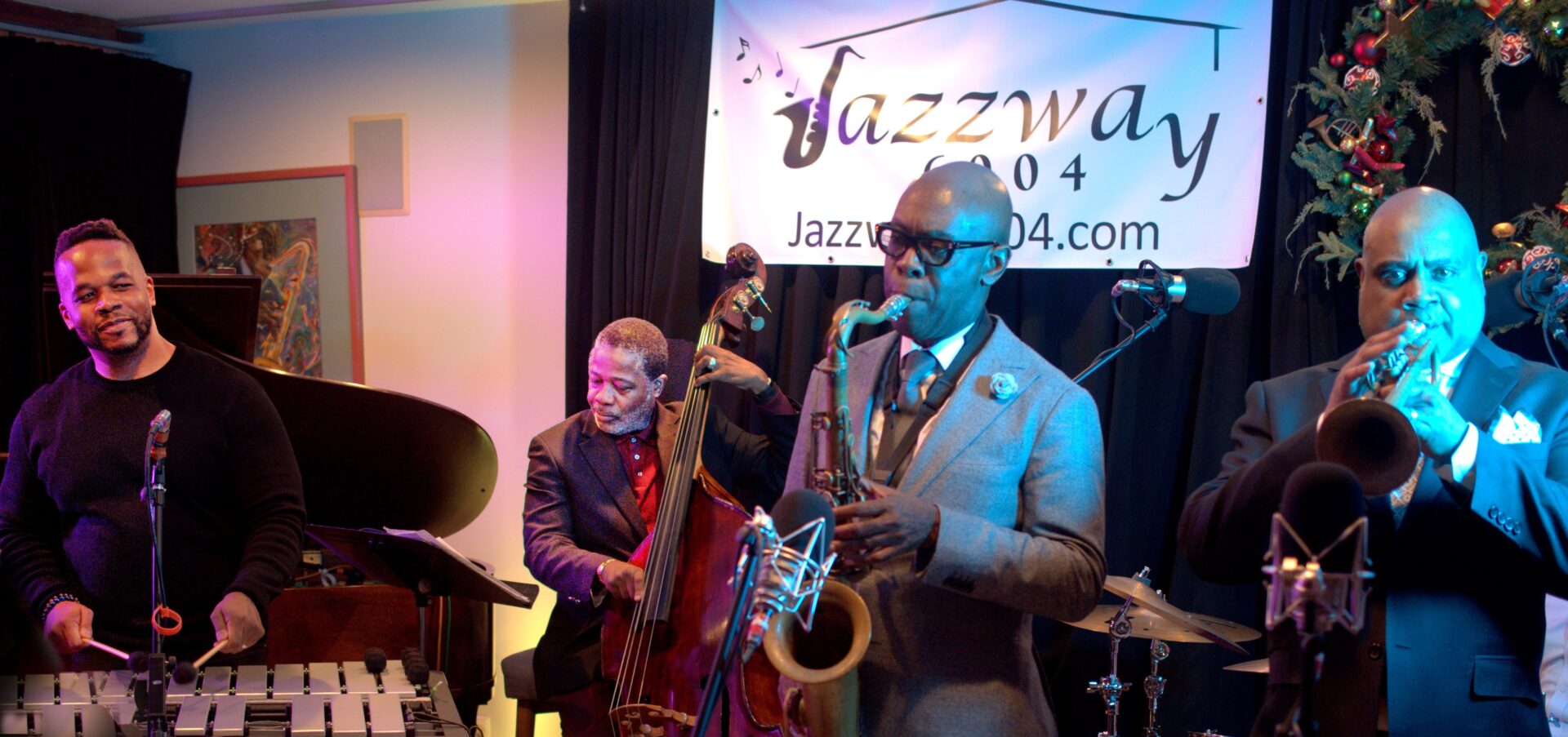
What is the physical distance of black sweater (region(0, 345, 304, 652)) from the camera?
325cm

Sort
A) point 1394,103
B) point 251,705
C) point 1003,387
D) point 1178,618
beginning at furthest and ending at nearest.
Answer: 1. point 1394,103
2. point 1178,618
3. point 251,705
4. point 1003,387

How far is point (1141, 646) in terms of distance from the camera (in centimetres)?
392

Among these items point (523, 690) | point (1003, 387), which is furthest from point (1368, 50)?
point (523, 690)

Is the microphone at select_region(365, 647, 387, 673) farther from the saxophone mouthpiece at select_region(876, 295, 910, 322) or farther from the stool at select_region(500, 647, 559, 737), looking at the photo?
the saxophone mouthpiece at select_region(876, 295, 910, 322)

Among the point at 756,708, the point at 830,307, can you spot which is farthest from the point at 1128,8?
the point at 756,708

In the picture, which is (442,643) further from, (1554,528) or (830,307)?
(1554,528)

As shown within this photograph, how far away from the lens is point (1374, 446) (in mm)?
1428

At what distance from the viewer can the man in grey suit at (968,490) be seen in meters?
1.94

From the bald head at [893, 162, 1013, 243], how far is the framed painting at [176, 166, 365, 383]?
409 cm

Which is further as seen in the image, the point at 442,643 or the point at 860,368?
the point at 442,643

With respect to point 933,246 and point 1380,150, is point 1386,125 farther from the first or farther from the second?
point 933,246

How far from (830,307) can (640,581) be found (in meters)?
1.64

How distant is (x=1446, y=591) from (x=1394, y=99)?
2.19m

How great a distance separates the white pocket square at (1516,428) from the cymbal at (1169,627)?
132 cm
